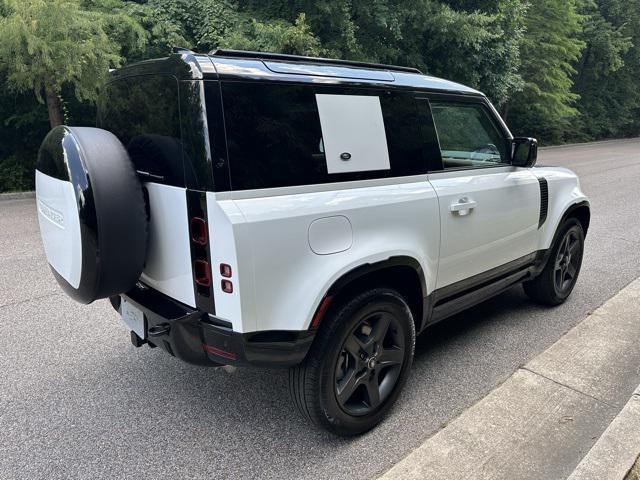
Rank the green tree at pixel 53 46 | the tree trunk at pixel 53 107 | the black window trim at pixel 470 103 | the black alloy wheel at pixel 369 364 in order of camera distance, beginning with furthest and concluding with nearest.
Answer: the tree trunk at pixel 53 107, the green tree at pixel 53 46, the black window trim at pixel 470 103, the black alloy wheel at pixel 369 364

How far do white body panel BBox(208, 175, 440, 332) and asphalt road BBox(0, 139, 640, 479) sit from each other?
83 cm

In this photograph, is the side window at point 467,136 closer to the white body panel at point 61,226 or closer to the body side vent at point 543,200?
the body side vent at point 543,200

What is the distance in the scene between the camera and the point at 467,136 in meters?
3.52

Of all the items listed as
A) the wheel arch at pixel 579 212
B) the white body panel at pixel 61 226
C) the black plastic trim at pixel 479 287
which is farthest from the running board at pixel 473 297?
the white body panel at pixel 61 226

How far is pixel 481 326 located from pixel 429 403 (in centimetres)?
134

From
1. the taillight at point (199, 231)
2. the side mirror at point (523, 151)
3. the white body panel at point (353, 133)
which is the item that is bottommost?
the taillight at point (199, 231)

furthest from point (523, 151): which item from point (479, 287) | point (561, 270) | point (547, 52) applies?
point (547, 52)

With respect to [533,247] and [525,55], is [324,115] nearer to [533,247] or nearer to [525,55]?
[533,247]

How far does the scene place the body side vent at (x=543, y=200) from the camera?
3.90m

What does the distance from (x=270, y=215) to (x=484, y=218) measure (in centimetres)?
176

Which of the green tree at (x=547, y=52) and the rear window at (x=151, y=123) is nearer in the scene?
the rear window at (x=151, y=123)

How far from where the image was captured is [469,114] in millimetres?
3523

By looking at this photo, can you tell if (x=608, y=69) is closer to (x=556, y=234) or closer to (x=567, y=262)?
(x=567, y=262)

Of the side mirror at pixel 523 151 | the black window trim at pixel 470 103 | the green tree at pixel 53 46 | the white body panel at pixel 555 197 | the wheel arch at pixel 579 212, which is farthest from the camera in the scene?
the green tree at pixel 53 46
